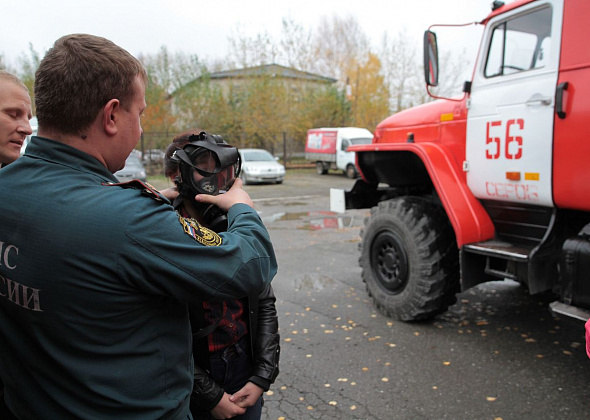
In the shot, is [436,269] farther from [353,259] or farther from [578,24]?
[353,259]

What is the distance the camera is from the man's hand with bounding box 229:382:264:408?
1795 millimetres

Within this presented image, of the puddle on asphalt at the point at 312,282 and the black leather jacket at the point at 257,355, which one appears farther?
the puddle on asphalt at the point at 312,282

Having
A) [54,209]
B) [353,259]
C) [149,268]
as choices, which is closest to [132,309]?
[149,268]

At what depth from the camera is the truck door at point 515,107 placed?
3.22 metres

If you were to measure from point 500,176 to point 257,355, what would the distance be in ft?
8.63

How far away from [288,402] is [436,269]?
1752mm

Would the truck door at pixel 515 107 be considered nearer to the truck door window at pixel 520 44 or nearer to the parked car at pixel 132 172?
the truck door window at pixel 520 44

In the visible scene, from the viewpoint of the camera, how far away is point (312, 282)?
5738 millimetres

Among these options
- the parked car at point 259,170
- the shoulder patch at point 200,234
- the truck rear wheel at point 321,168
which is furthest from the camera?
the truck rear wheel at point 321,168

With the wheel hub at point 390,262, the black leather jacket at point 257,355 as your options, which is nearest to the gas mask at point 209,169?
the black leather jacket at point 257,355

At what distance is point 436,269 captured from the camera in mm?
3967

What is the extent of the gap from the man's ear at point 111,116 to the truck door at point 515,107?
9.94 feet

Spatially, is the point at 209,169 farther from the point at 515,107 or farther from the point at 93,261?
the point at 515,107

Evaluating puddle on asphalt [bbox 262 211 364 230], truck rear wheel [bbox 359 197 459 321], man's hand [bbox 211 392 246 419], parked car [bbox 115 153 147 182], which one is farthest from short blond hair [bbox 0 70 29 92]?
parked car [bbox 115 153 147 182]
